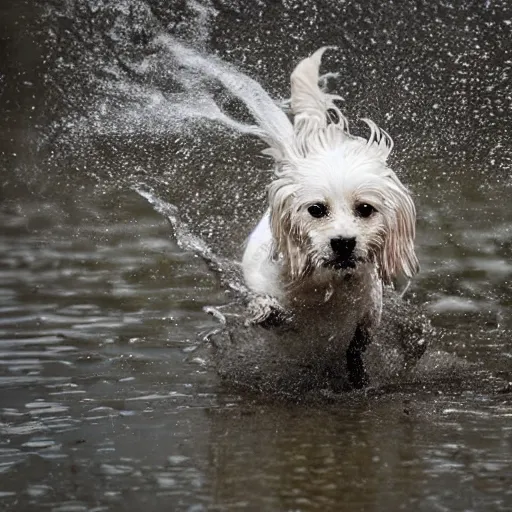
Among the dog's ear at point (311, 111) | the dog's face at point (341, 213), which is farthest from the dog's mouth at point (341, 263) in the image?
the dog's ear at point (311, 111)

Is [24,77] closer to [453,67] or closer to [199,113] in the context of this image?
[199,113]

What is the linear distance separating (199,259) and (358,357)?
5.76 feet

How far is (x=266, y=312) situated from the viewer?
18.2 ft

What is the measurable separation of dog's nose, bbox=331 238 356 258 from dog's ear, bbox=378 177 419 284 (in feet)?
0.78

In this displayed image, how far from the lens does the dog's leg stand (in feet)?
18.0

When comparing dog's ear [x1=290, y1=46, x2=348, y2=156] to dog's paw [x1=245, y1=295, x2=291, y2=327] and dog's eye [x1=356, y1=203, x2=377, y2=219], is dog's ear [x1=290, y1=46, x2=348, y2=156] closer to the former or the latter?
dog's eye [x1=356, y1=203, x2=377, y2=219]

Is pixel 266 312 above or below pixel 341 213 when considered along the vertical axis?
below

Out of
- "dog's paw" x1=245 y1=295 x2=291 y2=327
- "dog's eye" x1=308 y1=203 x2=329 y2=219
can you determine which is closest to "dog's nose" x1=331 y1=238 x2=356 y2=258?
"dog's eye" x1=308 y1=203 x2=329 y2=219

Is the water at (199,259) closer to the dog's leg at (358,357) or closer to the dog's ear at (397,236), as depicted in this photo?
the dog's leg at (358,357)

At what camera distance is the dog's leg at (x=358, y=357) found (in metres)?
5.49

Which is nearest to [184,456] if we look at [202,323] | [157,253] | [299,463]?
[299,463]

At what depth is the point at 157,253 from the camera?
7105 mm

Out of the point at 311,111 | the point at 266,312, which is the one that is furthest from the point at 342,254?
the point at 311,111

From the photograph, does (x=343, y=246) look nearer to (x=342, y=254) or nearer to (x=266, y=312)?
(x=342, y=254)
